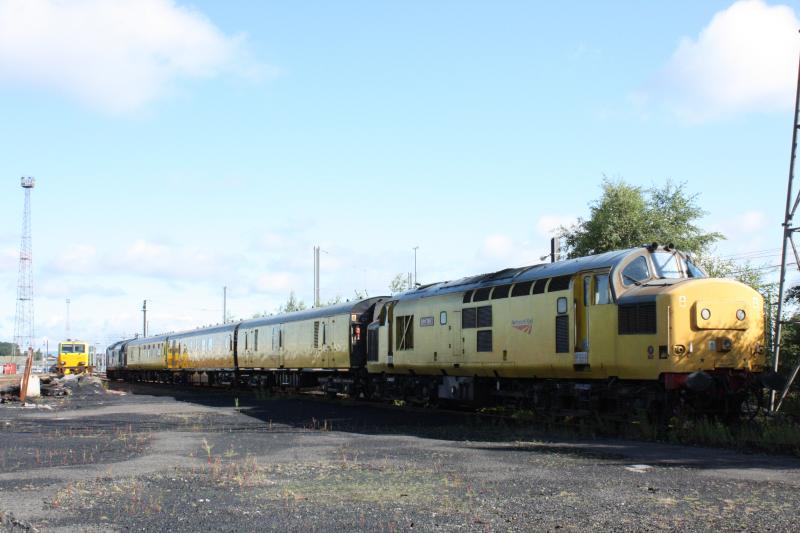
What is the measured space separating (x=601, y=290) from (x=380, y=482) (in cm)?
795

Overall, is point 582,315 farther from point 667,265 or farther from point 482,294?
point 482,294

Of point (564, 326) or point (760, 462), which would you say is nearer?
point (760, 462)

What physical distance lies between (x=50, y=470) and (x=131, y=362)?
62.2m

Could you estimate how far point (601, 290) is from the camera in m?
17.1

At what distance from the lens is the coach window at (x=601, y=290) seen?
55.5ft

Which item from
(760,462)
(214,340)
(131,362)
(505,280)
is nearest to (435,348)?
(505,280)

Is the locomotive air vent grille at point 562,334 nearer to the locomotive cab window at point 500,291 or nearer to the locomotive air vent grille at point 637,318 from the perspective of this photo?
the locomotive air vent grille at point 637,318

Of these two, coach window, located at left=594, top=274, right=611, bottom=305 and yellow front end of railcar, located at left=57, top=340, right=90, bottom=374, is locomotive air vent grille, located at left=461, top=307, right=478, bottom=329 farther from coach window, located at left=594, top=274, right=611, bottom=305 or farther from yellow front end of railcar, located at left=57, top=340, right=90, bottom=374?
yellow front end of railcar, located at left=57, top=340, right=90, bottom=374

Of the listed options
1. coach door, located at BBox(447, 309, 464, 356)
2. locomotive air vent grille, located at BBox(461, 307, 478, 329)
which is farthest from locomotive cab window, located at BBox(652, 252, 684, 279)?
coach door, located at BBox(447, 309, 464, 356)

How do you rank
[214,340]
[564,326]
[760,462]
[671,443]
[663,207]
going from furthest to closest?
[214,340]
[663,207]
[564,326]
[671,443]
[760,462]

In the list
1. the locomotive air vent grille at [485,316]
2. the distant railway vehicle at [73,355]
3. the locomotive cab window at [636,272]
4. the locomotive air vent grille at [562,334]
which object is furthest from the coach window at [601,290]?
the distant railway vehicle at [73,355]

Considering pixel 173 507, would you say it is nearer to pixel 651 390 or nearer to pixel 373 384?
pixel 651 390

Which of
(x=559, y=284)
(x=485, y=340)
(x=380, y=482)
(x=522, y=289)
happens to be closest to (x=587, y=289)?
(x=559, y=284)

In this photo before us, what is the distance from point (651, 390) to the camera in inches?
631
